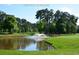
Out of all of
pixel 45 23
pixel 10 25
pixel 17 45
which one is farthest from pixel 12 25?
pixel 45 23

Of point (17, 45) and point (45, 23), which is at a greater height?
point (45, 23)

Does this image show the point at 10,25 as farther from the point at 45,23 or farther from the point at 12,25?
the point at 45,23

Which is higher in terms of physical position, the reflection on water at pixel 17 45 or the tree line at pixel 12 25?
the tree line at pixel 12 25

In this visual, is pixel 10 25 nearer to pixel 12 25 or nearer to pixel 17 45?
pixel 12 25

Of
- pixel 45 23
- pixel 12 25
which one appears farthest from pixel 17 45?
pixel 45 23

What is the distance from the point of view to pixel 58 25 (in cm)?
4494

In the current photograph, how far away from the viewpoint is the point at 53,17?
44.9m

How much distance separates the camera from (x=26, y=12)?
4488 centimetres

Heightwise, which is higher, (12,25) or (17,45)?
(12,25)

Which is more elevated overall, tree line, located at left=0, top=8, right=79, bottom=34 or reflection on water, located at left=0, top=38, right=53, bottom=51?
tree line, located at left=0, top=8, right=79, bottom=34

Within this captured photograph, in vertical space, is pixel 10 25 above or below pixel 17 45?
above

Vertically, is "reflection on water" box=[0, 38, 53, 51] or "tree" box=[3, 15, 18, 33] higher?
"tree" box=[3, 15, 18, 33]
